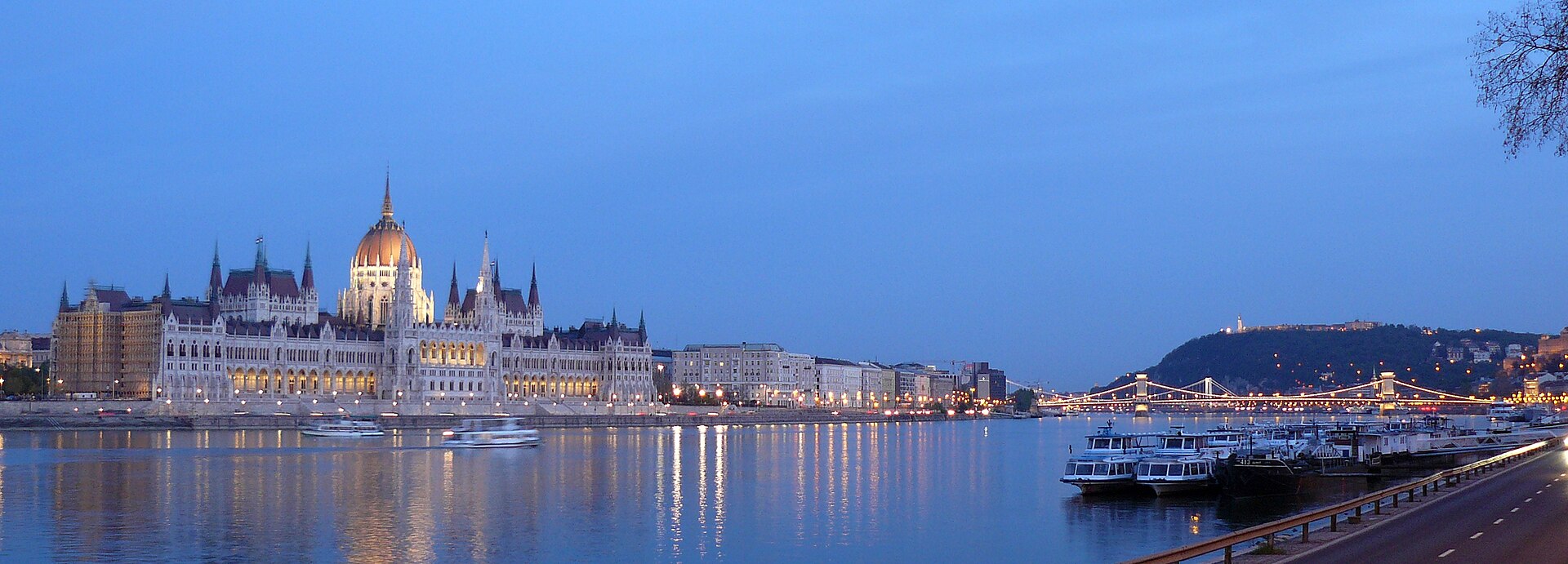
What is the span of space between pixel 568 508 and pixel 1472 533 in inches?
1029

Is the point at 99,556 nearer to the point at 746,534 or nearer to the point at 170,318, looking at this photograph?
the point at 746,534

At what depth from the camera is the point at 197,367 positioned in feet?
429

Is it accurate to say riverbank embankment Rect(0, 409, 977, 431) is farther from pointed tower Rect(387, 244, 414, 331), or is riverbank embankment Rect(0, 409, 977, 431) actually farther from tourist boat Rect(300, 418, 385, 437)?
pointed tower Rect(387, 244, 414, 331)

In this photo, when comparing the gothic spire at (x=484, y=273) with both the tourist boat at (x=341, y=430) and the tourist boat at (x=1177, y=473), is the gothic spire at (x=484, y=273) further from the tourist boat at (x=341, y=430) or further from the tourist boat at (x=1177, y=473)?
the tourist boat at (x=1177, y=473)

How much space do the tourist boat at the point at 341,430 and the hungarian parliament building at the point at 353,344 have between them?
2410cm

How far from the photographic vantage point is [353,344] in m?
146

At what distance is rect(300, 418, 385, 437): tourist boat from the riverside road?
77.0m

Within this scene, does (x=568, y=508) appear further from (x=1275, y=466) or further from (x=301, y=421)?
(x=301, y=421)

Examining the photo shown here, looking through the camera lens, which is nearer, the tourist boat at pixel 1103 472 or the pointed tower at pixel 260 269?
the tourist boat at pixel 1103 472

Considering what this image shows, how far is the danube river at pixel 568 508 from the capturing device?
35531mm

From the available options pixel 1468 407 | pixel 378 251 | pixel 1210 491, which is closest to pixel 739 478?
pixel 1210 491

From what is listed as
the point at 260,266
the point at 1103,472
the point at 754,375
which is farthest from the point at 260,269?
the point at 1103,472

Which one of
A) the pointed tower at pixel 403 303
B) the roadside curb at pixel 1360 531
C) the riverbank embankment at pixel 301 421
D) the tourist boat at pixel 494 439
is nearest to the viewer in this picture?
the roadside curb at pixel 1360 531

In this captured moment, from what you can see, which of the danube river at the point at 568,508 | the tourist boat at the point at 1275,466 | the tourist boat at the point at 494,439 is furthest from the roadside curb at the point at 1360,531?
the tourist boat at the point at 494,439
